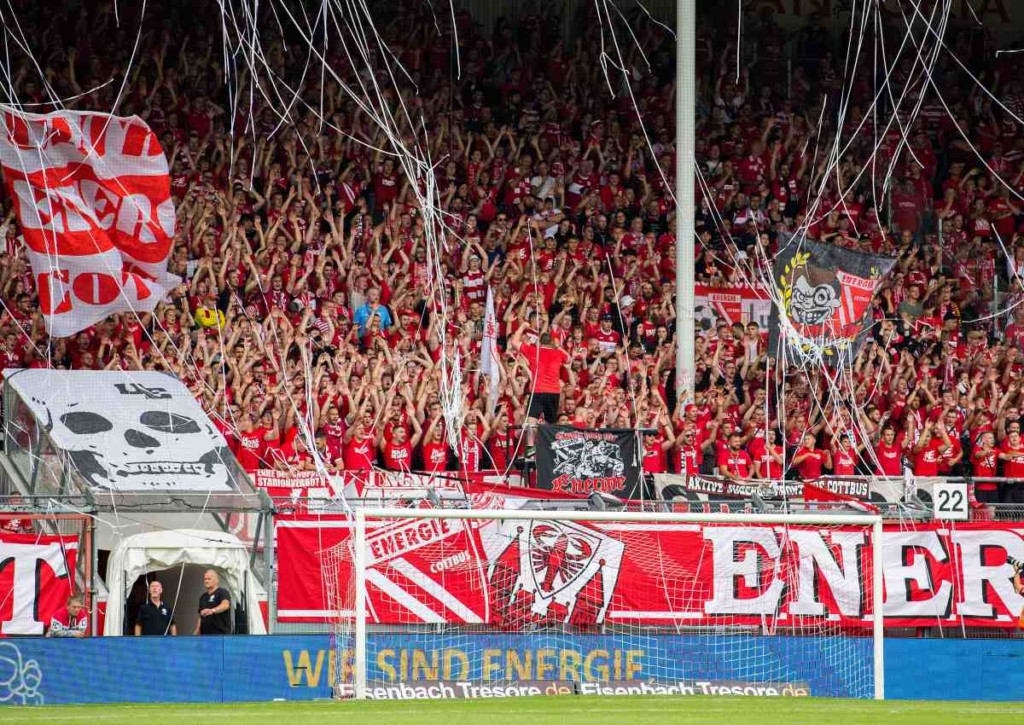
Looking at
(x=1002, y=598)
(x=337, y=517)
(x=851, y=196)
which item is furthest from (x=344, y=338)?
(x=851, y=196)

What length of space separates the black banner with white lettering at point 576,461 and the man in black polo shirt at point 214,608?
381cm

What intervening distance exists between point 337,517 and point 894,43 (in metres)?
16.8

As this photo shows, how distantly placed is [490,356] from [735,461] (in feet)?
10.6

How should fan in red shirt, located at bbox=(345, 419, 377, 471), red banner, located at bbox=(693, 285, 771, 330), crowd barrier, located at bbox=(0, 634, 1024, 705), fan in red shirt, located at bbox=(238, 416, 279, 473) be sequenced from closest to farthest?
crowd barrier, located at bbox=(0, 634, 1024, 705)
fan in red shirt, located at bbox=(238, 416, 279, 473)
fan in red shirt, located at bbox=(345, 419, 377, 471)
red banner, located at bbox=(693, 285, 771, 330)

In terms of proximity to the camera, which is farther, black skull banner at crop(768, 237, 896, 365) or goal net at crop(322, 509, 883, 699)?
black skull banner at crop(768, 237, 896, 365)

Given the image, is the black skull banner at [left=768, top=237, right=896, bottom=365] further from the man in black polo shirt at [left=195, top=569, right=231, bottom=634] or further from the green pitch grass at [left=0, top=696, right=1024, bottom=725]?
the man in black polo shirt at [left=195, top=569, right=231, bottom=634]

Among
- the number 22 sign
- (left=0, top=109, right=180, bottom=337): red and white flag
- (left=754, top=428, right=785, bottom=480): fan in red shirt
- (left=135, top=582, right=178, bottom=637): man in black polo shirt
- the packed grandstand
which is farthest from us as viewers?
(left=754, top=428, right=785, bottom=480): fan in red shirt

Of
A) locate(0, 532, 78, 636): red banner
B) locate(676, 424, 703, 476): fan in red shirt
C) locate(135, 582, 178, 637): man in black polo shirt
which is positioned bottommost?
locate(135, 582, 178, 637): man in black polo shirt

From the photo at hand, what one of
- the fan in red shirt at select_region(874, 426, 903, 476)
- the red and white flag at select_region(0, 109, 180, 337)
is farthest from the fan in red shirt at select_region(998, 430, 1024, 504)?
the red and white flag at select_region(0, 109, 180, 337)

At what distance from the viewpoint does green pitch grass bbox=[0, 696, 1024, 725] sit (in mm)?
11438

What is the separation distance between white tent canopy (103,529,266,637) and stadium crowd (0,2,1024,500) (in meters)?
2.26

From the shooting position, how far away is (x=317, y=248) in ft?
71.1

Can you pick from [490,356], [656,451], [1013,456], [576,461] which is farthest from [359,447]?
[1013,456]

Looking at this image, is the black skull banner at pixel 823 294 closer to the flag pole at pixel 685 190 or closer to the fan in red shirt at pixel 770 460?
the flag pole at pixel 685 190
